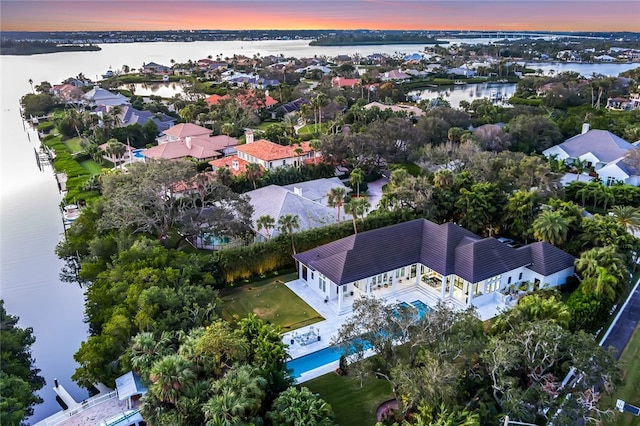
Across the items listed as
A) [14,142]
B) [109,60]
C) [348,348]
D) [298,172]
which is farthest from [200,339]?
[109,60]

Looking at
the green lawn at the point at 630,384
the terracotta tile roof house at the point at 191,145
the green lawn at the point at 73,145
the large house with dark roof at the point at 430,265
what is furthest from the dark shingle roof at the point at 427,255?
the green lawn at the point at 73,145

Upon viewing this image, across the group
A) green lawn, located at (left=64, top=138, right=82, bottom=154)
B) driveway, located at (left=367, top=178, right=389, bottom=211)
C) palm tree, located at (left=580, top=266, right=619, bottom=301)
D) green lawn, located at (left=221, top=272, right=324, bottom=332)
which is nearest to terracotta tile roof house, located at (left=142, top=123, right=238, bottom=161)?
green lawn, located at (left=64, top=138, right=82, bottom=154)

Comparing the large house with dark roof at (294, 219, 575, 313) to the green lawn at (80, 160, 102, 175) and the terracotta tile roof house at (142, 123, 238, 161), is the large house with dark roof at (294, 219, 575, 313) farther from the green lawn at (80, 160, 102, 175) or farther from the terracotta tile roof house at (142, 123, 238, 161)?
the green lawn at (80, 160, 102, 175)

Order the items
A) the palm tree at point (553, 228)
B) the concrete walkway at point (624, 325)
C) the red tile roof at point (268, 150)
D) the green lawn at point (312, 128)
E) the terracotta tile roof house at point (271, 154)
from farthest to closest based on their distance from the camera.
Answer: the green lawn at point (312, 128) → the red tile roof at point (268, 150) → the terracotta tile roof house at point (271, 154) → the palm tree at point (553, 228) → the concrete walkway at point (624, 325)

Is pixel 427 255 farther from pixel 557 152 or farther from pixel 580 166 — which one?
pixel 557 152

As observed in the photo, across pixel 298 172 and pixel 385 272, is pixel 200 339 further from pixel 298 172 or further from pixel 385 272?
pixel 298 172

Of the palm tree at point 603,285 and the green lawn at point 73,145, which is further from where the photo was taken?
the green lawn at point 73,145

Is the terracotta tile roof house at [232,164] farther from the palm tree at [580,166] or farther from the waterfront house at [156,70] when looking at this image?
the waterfront house at [156,70]
